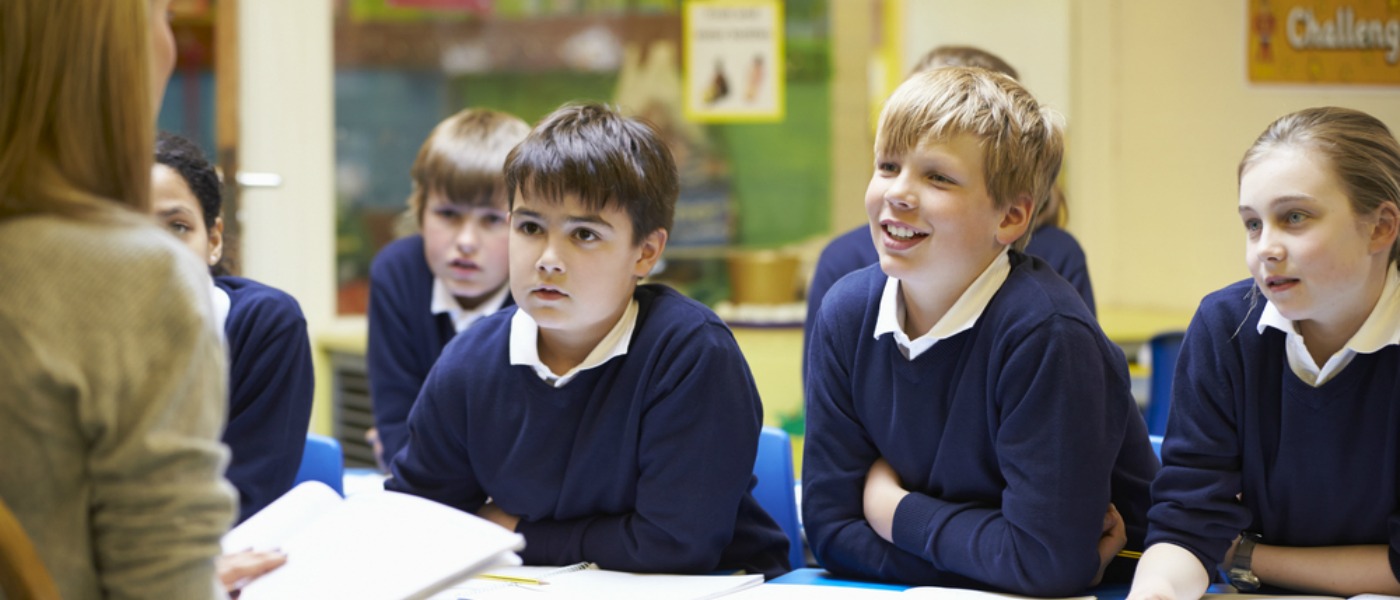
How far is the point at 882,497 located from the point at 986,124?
1.58ft

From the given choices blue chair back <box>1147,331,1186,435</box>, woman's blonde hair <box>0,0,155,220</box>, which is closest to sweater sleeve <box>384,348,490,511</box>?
woman's blonde hair <box>0,0,155,220</box>

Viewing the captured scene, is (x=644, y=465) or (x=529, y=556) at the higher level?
(x=644, y=465)

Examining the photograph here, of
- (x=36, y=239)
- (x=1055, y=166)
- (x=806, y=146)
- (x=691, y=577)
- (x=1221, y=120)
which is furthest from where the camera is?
(x=806, y=146)

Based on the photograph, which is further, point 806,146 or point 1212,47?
point 806,146

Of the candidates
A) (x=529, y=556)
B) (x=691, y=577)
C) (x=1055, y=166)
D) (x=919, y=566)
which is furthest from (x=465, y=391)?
(x=1055, y=166)

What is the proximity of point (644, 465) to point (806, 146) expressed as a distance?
245cm

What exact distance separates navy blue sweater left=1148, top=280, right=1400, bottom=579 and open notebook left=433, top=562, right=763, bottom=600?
0.52 meters

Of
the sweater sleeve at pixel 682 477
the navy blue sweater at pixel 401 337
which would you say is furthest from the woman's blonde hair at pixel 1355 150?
the navy blue sweater at pixel 401 337

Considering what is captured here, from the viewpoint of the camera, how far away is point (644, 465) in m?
1.81

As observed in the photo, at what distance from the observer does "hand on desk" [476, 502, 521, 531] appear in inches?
73.1

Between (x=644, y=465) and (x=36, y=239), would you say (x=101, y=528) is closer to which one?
(x=36, y=239)

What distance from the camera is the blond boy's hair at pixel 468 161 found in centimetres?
262

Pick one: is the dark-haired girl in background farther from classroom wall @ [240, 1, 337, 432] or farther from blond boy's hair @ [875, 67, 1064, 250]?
classroom wall @ [240, 1, 337, 432]

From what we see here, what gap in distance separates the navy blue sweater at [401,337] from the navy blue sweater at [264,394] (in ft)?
2.17
